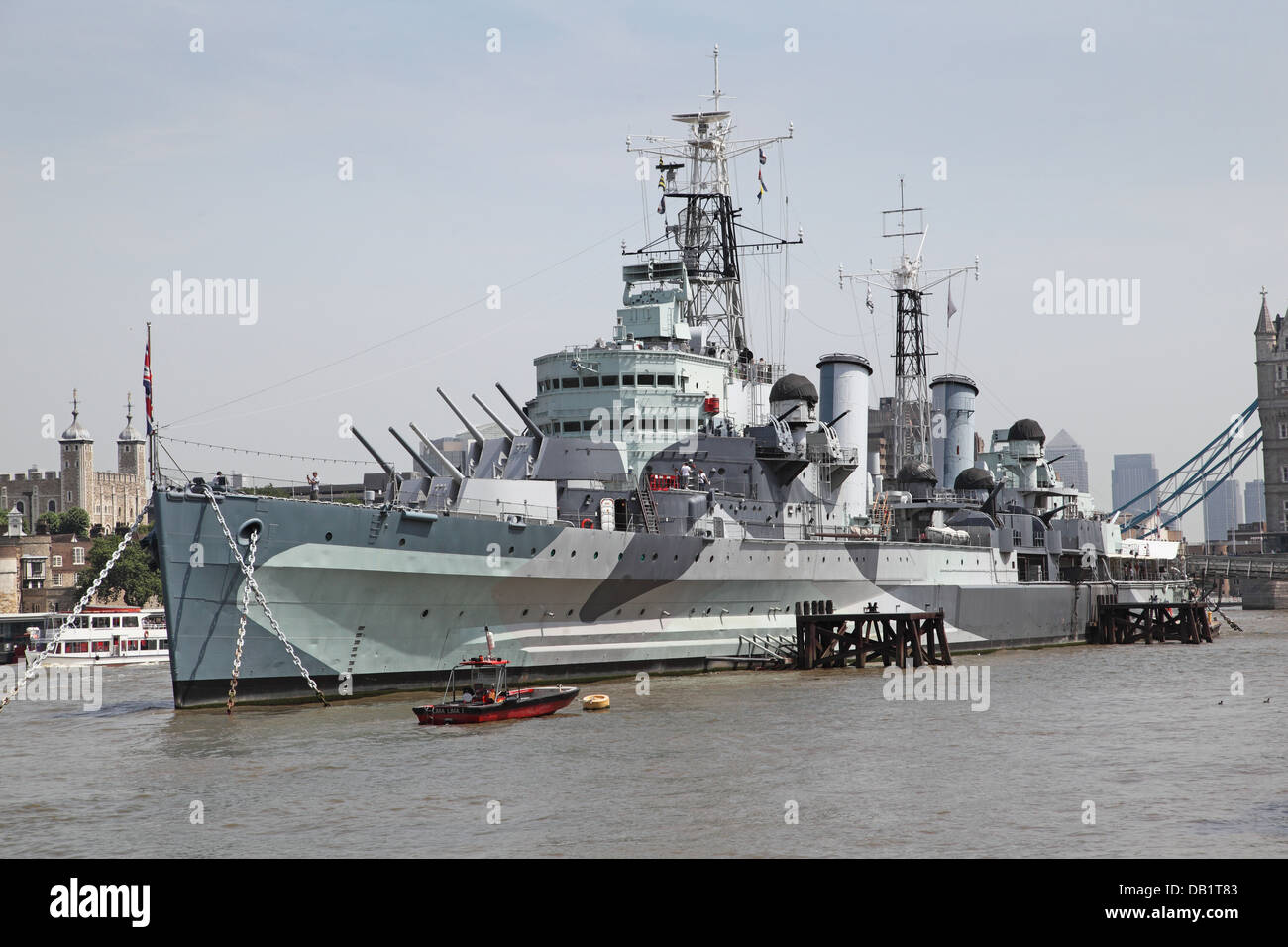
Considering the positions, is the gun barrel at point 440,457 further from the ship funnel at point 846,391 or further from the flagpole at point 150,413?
the ship funnel at point 846,391

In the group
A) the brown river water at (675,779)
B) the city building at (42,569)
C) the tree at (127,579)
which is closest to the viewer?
the brown river water at (675,779)

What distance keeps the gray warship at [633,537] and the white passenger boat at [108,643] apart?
25668 mm

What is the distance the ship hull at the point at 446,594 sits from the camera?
901 inches

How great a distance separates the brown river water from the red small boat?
0.31 metres

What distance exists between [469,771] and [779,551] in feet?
52.3

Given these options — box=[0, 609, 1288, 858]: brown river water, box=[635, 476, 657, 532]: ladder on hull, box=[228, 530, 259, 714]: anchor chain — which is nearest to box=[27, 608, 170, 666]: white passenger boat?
box=[0, 609, 1288, 858]: brown river water

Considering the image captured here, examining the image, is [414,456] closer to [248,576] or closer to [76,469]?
[248,576]

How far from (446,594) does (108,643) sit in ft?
112

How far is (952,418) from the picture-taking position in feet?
178

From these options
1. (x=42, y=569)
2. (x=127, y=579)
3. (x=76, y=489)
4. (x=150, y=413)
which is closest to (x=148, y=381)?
(x=150, y=413)

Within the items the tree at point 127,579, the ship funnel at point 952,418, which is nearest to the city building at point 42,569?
the tree at point 127,579

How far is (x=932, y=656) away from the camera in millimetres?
34188

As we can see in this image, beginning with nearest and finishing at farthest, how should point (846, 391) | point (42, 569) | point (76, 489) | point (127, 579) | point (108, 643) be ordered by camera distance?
point (846, 391), point (108, 643), point (127, 579), point (42, 569), point (76, 489)

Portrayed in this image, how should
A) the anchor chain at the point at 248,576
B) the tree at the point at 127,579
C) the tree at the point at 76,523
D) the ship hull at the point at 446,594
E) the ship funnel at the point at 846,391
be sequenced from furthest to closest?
the tree at the point at 76,523
the tree at the point at 127,579
the ship funnel at the point at 846,391
the ship hull at the point at 446,594
the anchor chain at the point at 248,576
